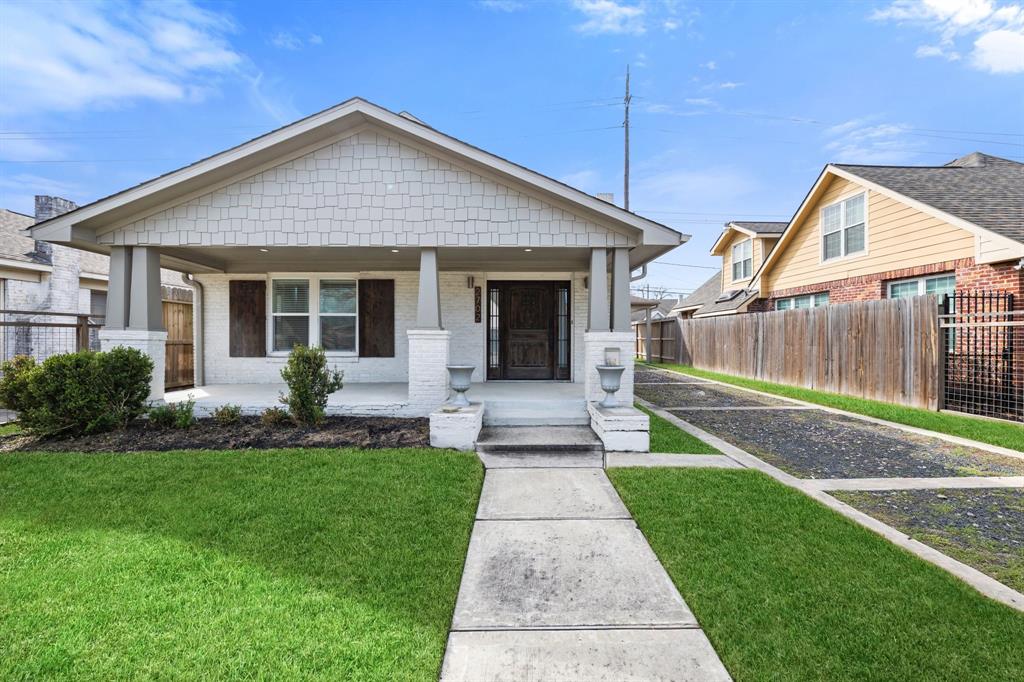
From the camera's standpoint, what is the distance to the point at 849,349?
414 inches

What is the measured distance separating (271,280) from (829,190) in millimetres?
14900

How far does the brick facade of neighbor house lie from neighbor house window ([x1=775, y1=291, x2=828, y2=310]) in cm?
15

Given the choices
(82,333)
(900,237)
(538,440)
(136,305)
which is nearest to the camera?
(538,440)

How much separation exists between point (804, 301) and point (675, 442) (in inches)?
444

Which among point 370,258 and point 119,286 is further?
point 370,258

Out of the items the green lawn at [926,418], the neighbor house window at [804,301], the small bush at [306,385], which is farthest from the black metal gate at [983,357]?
the small bush at [306,385]

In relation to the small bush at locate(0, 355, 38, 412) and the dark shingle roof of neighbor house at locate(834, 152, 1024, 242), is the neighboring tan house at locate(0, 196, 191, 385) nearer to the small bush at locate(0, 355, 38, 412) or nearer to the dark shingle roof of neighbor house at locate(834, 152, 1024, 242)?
the small bush at locate(0, 355, 38, 412)

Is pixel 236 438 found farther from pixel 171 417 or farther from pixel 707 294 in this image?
pixel 707 294

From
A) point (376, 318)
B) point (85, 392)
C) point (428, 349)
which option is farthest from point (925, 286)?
point (85, 392)

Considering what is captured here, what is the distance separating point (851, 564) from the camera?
3.07 meters

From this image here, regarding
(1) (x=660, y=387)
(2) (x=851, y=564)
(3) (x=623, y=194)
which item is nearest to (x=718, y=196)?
(3) (x=623, y=194)

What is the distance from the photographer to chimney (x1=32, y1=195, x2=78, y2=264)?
11344 mm

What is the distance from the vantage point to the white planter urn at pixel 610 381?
6.40 meters

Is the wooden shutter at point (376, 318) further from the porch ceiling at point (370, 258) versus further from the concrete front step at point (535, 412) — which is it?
the concrete front step at point (535, 412)
